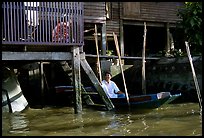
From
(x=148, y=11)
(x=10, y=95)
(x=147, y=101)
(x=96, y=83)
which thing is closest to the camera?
(x=96, y=83)

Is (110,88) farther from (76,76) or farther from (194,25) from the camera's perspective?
(194,25)

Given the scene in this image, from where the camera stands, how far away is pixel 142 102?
10797mm

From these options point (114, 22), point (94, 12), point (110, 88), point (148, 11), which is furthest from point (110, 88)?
point (148, 11)

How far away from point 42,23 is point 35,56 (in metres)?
0.92

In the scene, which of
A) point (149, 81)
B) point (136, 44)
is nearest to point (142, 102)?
point (149, 81)

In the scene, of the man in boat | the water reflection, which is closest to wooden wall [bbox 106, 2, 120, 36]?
the man in boat

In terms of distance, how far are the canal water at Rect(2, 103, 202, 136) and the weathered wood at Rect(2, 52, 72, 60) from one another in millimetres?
1669

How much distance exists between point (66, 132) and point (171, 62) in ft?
28.9

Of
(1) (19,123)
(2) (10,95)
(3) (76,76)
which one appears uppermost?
(3) (76,76)

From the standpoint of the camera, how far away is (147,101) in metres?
10.7

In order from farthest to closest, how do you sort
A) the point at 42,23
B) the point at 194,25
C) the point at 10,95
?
1. the point at 10,95
2. the point at 42,23
3. the point at 194,25

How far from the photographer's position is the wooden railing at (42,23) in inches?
350

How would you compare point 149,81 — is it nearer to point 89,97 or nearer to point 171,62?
point 171,62

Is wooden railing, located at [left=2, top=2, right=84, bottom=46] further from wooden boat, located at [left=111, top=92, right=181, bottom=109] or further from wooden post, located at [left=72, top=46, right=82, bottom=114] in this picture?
wooden boat, located at [left=111, top=92, right=181, bottom=109]
